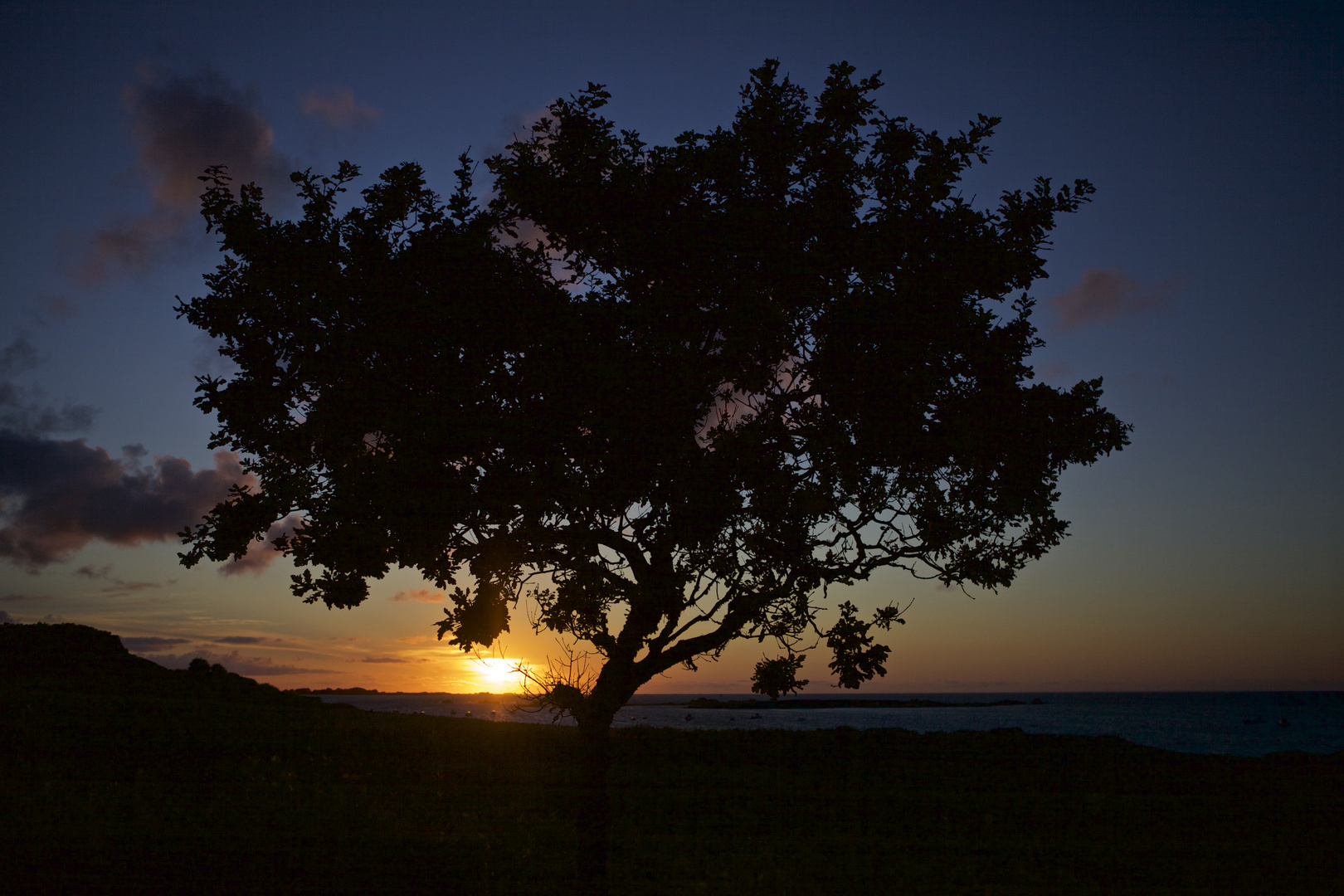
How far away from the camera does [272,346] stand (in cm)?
1142

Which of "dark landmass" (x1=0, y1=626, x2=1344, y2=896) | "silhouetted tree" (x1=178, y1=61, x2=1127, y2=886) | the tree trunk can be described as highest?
"silhouetted tree" (x1=178, y1=61, x2=1127, y2=886)

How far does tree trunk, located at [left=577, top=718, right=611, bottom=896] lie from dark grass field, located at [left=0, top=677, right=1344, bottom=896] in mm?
1576

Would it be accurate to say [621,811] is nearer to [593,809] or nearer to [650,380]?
[593,809]

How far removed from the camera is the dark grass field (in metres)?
14.0

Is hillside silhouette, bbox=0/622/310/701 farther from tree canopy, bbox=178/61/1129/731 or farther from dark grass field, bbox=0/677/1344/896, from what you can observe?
tree canopy, bbox=178/61/1129/731

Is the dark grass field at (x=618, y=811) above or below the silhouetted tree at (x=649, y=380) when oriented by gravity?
below

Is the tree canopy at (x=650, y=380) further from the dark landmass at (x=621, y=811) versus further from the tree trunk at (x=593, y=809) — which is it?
the dark landmass at (x=621, y=811)

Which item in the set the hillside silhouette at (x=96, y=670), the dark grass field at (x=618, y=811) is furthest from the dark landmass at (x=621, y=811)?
the hillside silhouette at (x=96, y=670)

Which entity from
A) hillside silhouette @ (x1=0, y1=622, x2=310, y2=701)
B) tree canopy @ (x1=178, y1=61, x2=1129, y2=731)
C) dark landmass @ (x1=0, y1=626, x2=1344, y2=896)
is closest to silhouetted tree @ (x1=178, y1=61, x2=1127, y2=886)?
tree canopy @ (x1=178, y1=61, x2=1129, y2=731)

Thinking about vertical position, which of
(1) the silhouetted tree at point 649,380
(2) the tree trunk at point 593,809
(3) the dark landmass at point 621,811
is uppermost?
(1) the silhouetted tree at point 649,380

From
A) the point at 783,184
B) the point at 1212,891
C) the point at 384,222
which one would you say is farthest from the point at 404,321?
the point at 1212,891

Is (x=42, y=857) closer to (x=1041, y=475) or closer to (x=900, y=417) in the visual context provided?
(x=900, y=417)

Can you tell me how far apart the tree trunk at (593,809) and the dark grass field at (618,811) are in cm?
158

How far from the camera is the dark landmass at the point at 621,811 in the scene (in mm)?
13961
